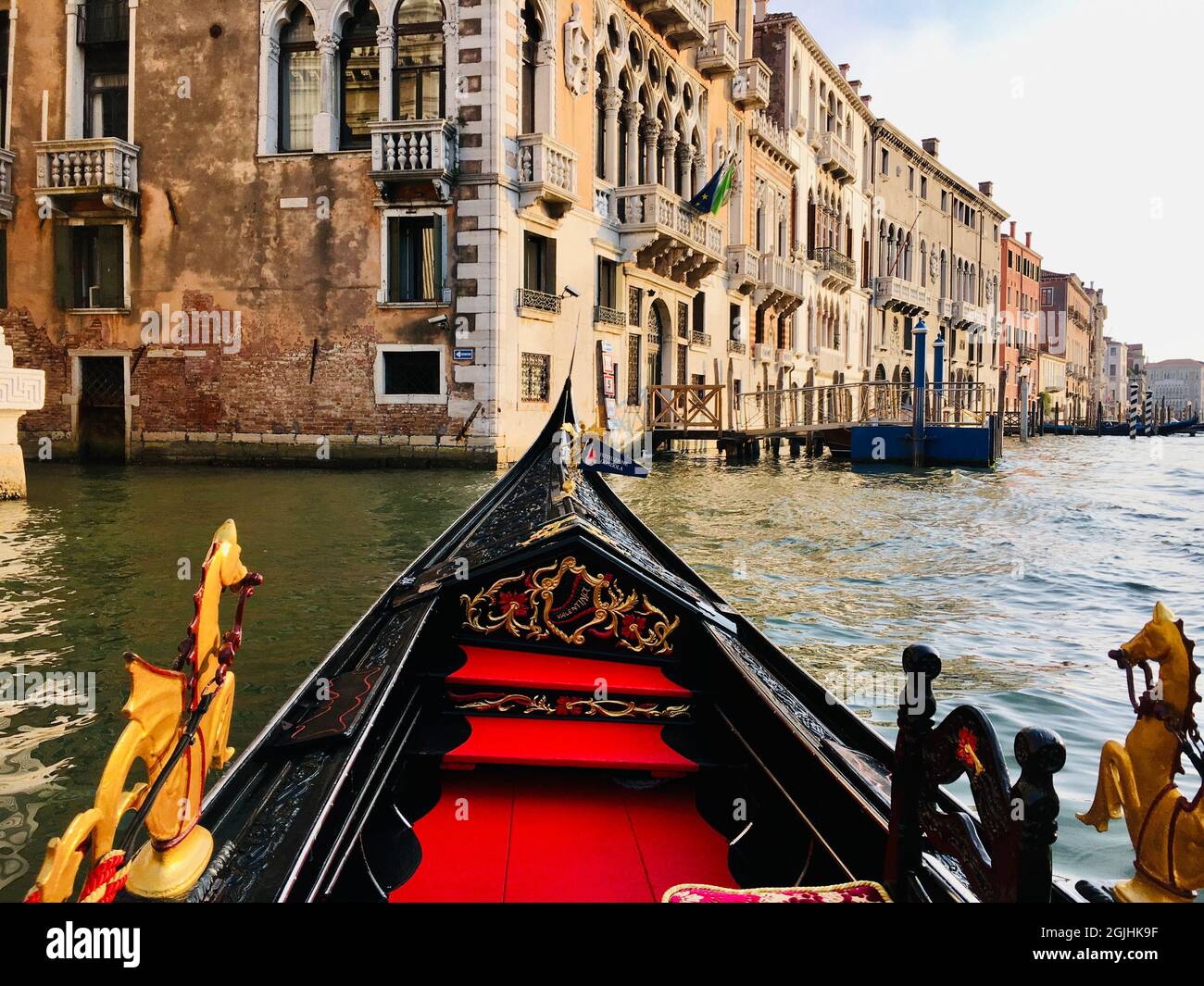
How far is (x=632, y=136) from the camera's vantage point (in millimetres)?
13617

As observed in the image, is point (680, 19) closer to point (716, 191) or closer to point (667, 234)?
point (716, 191)

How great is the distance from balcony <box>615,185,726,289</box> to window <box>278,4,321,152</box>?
160 inches

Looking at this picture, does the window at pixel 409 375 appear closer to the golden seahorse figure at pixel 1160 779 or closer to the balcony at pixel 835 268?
the golden seahorse figure at pixel 1160 779

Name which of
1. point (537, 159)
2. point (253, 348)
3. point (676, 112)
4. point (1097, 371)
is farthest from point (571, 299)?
point (1097, 371)

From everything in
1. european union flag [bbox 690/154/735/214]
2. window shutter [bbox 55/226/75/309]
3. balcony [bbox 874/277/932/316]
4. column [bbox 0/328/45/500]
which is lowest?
column [bbox 0/328/45/500]

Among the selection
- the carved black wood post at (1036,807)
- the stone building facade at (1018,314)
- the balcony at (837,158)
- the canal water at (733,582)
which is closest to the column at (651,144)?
the canal water at (733,582)

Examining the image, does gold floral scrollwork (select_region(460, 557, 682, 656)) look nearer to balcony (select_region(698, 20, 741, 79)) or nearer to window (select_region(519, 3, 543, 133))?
window (select_region(519, 3, 543, 133))

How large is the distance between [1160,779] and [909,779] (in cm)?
28

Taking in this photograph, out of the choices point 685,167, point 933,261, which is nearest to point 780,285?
point 685,167

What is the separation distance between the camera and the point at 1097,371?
184 ft

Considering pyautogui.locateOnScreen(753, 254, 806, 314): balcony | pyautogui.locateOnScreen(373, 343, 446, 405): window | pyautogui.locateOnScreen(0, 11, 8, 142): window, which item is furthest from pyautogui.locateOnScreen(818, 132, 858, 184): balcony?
pyautogui.locateOnScreen(0, 11, 8, 142): window

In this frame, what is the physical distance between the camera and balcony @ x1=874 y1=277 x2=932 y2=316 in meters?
25.1
